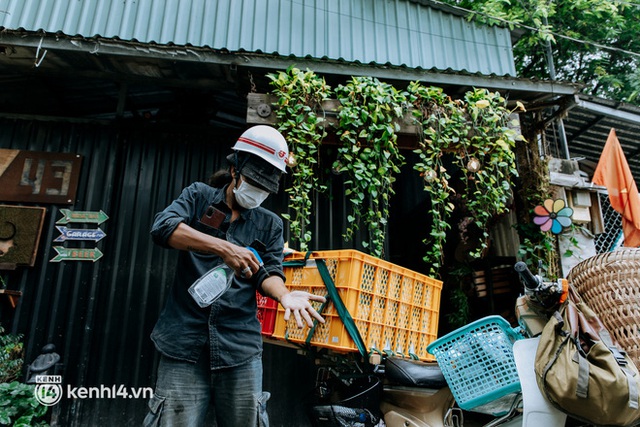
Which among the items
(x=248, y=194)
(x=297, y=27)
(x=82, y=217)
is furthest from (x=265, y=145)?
(x=297, y=27)

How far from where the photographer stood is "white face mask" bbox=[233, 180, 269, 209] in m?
2.61

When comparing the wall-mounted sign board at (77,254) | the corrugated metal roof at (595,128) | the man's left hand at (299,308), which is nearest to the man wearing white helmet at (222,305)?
the man's left hand at (299,308)

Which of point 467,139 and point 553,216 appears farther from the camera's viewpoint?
point 553,216

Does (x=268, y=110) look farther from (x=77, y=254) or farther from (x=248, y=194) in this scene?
(x=77, y=254)

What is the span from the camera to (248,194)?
103 inches

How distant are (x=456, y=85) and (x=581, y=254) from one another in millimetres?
2810

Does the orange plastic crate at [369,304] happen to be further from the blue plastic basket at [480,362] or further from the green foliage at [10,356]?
the green foliage at [10,356]

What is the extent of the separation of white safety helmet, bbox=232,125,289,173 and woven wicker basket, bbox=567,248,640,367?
2233 mm

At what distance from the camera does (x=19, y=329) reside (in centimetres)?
450

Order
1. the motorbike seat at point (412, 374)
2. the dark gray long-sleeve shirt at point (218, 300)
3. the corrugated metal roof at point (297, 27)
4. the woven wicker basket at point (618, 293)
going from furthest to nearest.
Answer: the corrugated metal roof at point (297, 27) < the motorbike seat at point (412, 374) < the woven wicker basket at point (618, 293) < the dark gray long-sleeve shirt at point (218, 300)

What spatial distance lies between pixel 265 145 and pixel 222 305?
39.8 inches

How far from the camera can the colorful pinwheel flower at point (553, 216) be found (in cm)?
539

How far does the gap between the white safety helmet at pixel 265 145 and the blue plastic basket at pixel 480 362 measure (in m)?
1.69

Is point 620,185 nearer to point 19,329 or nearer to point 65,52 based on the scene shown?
point 65,52
